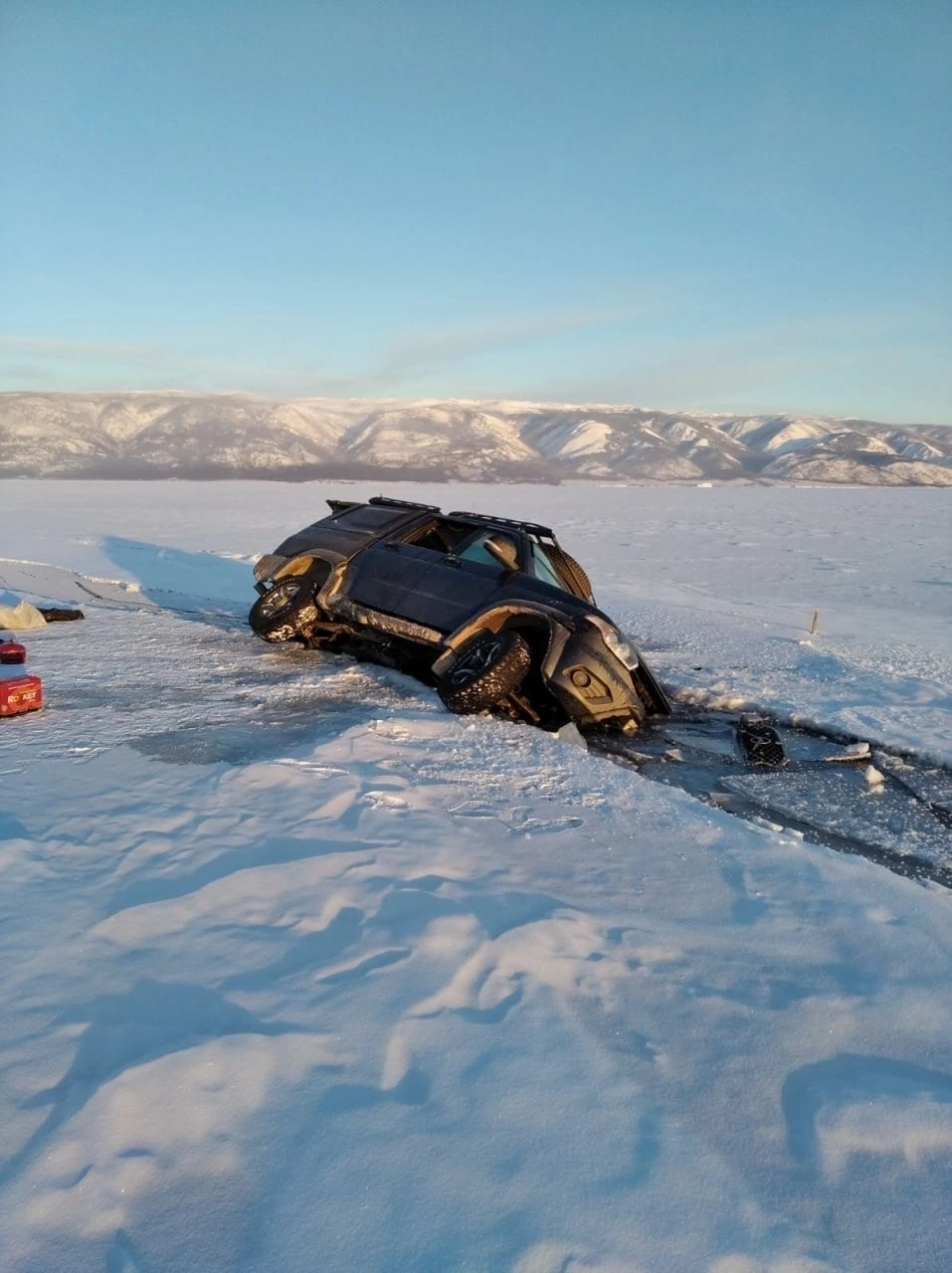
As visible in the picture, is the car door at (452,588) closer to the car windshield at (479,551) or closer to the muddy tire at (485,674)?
the car windshield at (479,551)

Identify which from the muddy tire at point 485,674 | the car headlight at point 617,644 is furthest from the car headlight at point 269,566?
the car headlight at point 617,644

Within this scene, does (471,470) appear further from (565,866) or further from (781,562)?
(565,866)

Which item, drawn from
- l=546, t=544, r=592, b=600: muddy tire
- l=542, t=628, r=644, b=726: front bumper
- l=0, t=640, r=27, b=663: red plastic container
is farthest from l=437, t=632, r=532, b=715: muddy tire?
l=0, t=640, r=27, b=663: red plastic container

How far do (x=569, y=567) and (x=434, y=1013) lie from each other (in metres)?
5.44

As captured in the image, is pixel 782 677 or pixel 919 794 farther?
pixel 782 677

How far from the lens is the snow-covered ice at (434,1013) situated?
1812mm

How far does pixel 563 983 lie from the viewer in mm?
2693

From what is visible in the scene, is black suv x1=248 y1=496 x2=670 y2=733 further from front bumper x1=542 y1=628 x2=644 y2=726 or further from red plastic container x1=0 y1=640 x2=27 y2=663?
red plastic container x1=0 y1=640 x2=27 y2=663

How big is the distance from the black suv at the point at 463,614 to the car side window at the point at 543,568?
0.02 m

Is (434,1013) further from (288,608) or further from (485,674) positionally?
(288,608)

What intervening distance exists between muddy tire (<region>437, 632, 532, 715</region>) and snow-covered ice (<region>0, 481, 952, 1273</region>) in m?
0.31

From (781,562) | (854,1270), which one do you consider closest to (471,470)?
(781,562)

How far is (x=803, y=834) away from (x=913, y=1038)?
1.88 m

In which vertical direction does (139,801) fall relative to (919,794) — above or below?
above
